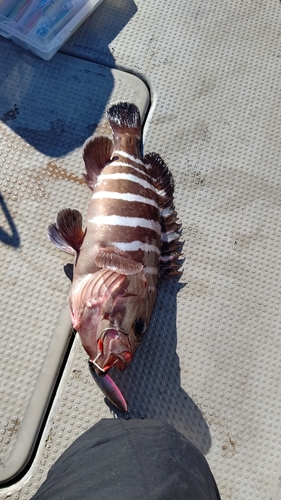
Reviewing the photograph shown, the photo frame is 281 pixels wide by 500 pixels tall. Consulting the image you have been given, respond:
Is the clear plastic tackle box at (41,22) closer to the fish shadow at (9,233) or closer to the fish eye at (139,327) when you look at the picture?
the fish shadow at (9,233)

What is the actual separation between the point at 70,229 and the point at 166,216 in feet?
1.41

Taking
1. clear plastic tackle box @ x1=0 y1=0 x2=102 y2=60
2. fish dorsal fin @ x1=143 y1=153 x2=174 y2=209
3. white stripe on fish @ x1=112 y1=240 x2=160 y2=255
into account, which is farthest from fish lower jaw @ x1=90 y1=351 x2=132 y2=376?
clear plastic tackle box @ x1=0 y1=0 x2=102 y2=60

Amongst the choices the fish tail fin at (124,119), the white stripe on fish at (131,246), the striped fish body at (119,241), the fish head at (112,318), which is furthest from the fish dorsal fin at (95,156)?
the fish head at (112,318)

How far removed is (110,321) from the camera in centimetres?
172

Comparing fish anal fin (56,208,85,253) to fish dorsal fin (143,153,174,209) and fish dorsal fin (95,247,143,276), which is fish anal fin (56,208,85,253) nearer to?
fish dorsal fin (95,247,143,276)

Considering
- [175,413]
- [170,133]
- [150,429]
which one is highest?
[170,133]

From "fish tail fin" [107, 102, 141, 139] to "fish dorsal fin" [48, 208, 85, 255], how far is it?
1.50 feet

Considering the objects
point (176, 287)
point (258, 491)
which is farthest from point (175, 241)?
point (258, 491)

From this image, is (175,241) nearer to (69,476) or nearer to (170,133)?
(170,133)

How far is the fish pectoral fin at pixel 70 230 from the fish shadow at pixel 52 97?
0.43 metres

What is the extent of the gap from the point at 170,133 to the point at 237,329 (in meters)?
1.05

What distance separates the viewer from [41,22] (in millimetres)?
2422

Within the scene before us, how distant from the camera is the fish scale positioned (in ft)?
5.73

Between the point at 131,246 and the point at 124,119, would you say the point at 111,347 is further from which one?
the point at 124,119
